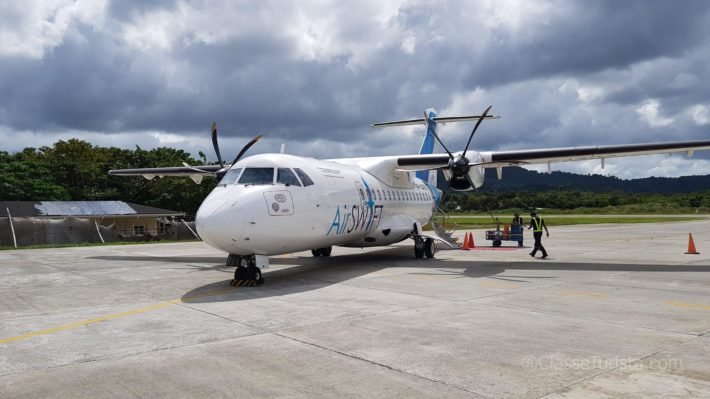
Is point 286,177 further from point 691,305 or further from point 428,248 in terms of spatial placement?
point 691,305

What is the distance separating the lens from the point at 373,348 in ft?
20.7

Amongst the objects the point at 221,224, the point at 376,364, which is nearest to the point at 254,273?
the point at 221,224

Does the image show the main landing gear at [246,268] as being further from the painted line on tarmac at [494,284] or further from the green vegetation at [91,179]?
the green vegetation at [91,179]

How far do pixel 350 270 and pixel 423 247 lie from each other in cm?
435

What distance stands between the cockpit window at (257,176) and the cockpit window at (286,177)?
0.17m

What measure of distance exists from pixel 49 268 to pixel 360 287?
10.4m

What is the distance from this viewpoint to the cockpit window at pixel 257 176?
11625mm

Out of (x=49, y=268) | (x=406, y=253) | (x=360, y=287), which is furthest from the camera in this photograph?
(x=406, y=253)

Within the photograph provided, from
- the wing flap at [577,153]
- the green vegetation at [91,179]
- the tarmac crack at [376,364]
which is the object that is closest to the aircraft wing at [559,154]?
the wing flap at [577,153]

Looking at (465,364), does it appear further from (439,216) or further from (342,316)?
(439,216)

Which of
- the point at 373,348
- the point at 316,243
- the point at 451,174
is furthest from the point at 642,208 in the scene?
the point at 373,348

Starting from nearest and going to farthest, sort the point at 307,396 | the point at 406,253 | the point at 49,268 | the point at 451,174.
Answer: the point at 307,396 < the point at 49,268 < the point at 451,174 < the point at 406,253

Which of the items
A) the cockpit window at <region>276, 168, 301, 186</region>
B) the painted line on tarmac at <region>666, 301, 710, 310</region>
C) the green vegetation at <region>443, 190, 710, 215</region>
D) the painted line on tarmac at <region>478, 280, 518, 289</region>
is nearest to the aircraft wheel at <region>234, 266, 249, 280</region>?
the cockpit window at <region>276, 168, 301, 186</region>

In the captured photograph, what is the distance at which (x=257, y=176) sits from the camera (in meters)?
11.8
